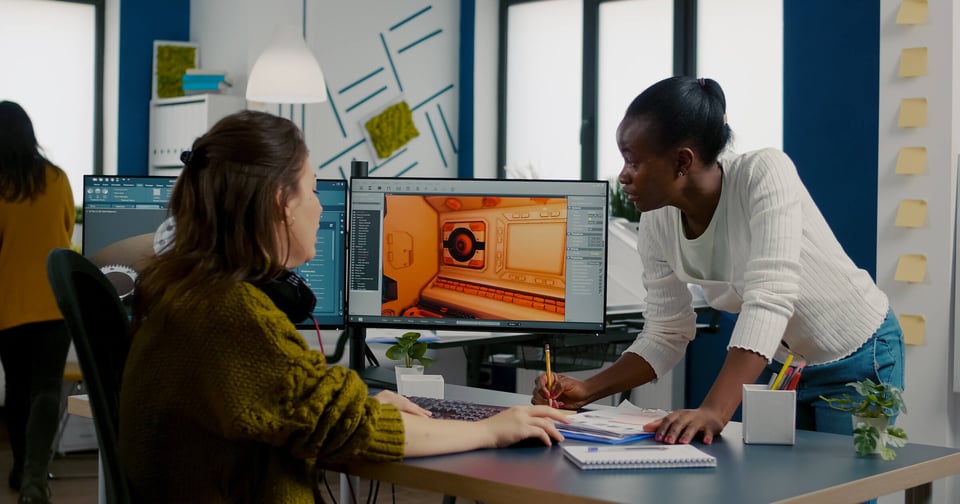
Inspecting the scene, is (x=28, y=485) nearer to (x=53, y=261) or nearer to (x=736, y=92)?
(x=53, y=261)

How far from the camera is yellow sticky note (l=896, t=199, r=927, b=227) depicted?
11.3 ft

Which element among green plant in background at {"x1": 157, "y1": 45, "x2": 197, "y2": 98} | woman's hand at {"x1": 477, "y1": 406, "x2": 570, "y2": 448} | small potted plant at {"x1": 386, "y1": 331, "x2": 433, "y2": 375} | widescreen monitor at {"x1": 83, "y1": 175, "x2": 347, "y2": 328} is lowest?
woman's hand at {"x1": 477, "y1": 406, "x2": 570, "y2": 448}

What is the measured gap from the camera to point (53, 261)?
145cm

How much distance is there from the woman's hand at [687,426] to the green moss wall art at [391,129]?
184 inches

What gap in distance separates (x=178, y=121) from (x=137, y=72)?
54cm

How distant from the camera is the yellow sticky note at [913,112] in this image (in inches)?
135

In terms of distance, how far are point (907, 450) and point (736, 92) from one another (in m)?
3.93

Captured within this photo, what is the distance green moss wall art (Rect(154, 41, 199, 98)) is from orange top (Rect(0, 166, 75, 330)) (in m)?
2.74

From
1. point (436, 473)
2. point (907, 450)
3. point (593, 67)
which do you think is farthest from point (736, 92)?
point (436, 473)

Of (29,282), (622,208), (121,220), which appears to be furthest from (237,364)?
(622,208)

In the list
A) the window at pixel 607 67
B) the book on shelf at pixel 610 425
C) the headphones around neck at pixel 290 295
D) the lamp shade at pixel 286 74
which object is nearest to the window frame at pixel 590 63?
the window at pixel 607 67

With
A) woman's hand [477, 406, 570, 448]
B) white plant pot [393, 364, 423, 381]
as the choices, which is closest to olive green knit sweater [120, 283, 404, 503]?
woman's hand [477, 406, 570, 448]

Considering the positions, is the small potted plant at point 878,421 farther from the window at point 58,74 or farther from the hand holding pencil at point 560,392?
the window at point 58,74

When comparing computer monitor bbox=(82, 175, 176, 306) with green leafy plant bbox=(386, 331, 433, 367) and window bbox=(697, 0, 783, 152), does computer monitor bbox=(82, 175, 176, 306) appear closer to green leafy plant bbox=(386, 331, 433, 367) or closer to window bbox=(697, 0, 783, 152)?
green leafy plant bbox=(386, 331, 433, 367)
